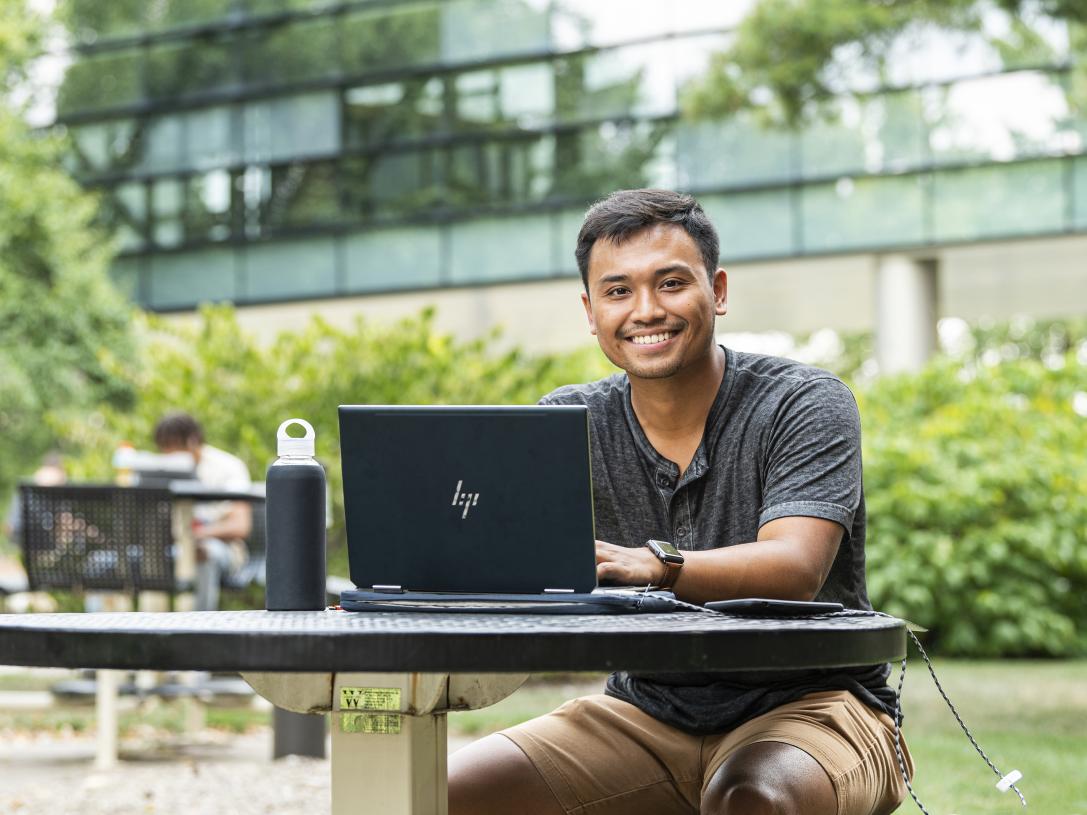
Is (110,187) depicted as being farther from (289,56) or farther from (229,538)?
(229,538)

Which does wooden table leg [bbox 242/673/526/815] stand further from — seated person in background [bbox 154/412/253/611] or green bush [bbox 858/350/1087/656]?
green bush [bbox 858/350/1087/656]

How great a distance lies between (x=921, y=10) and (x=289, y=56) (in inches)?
673

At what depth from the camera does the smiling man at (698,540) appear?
2498 mm

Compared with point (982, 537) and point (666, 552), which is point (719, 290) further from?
point (982, 537)

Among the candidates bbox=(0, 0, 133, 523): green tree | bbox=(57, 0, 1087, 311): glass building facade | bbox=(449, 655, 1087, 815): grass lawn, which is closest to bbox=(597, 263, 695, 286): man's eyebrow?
bbox=(449, 655, 1087, 815): grass lawn

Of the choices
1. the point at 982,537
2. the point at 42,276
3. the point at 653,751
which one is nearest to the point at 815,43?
the point at 982,537

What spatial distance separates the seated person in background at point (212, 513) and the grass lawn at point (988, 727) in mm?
1502

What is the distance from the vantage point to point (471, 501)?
220 cm

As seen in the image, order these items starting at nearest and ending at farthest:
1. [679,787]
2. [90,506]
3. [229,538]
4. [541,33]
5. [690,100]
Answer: [679,787]
[90,506]
[229,538]
[690,100]
[541,33]

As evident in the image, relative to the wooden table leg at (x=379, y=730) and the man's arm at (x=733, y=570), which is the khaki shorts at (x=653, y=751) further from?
the wooden table leg at (x=379, y=730)

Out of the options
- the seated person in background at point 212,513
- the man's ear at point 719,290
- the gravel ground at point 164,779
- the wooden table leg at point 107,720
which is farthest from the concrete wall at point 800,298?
the man's ear at point 719,290

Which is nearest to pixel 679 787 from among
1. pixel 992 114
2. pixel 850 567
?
pixel 850 567

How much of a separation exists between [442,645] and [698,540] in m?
1.14

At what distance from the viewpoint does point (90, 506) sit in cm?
720
